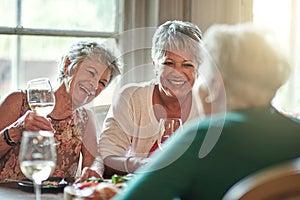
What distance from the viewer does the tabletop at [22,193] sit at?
73.1 inches

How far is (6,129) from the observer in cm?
229

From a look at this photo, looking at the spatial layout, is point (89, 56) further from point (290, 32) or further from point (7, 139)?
point (290, 32)

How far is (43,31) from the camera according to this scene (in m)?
3.33

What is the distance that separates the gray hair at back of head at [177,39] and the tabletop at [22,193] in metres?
0.88

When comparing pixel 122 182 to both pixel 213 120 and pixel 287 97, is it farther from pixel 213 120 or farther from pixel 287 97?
pixel 287 97

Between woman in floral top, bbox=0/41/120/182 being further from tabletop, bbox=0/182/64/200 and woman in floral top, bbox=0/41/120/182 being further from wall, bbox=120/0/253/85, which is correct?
wall, bbox=120/0/253/85

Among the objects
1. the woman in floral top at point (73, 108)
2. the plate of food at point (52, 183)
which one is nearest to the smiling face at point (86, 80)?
the woman in floral top at point (73, 108)

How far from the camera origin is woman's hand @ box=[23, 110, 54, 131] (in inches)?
88.3

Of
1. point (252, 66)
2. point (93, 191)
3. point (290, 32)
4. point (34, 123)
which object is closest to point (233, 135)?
point (252, 66)

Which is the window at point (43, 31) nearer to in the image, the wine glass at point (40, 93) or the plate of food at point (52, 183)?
the wine glass at point (40, 93)

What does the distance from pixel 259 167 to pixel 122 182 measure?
468mm

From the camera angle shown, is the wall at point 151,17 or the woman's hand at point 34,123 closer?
the woman's hand at point 34,123

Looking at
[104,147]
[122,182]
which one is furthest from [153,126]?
[122,182]

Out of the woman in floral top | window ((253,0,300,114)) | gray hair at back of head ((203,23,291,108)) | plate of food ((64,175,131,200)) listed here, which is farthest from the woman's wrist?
window ((253,0,300,114))
